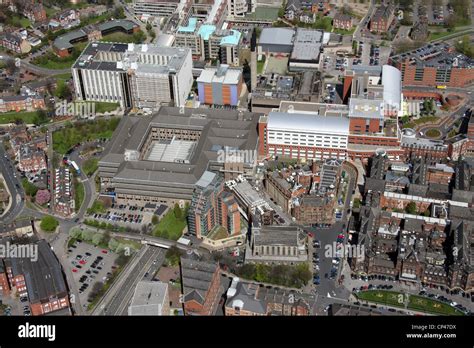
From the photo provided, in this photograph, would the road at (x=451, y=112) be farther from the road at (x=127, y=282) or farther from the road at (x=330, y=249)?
the road at (x=127, y=282)

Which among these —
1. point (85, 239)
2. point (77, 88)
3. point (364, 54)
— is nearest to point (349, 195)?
point (85, 239)

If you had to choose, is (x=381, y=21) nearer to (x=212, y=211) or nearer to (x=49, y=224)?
(x=212, y=211)

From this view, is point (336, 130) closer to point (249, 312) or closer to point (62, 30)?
point (249, 312)

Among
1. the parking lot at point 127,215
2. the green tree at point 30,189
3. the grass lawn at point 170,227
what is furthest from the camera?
the green tree at point 30,189

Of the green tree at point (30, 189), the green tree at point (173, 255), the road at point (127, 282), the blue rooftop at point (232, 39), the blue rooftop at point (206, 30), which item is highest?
the blue rooftop at point (206, 30)

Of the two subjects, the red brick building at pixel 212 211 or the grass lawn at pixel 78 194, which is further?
the grass lawn at pixel 78 194

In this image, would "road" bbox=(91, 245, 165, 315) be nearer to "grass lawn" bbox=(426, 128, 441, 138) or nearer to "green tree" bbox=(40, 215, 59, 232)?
"green tree" bbox=(40, 215, 59, 232)

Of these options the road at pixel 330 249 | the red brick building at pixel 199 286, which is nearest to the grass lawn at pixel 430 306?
the road at pixel 330 249
